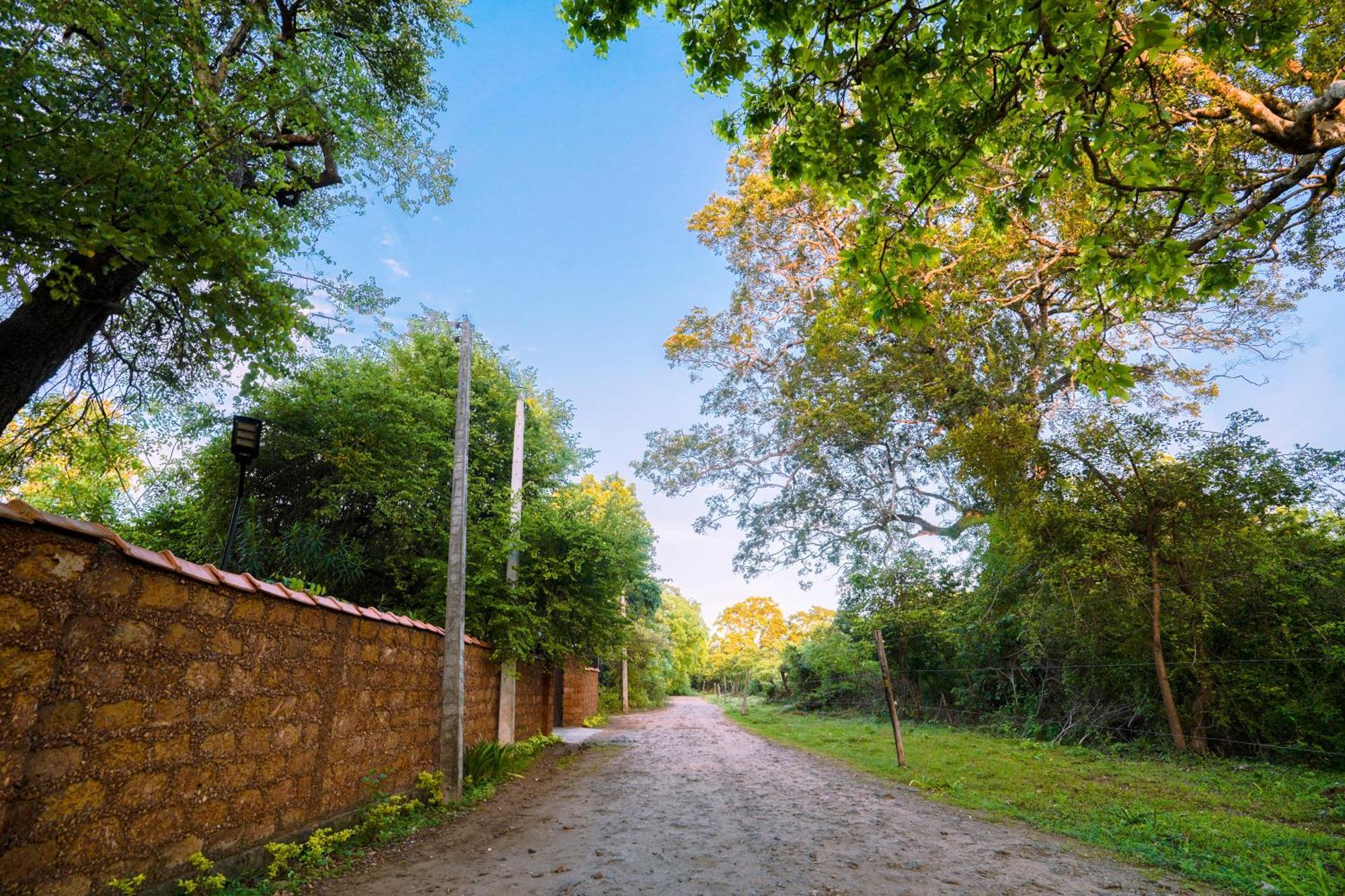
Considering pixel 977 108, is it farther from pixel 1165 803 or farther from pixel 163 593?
pixel 1165 803

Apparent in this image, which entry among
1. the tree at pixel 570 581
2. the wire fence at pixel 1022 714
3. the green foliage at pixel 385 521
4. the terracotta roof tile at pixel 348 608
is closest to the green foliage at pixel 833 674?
the wire fence at pixel 1022 714

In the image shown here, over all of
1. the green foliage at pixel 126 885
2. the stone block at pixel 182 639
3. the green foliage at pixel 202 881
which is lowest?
the green foliage at pixel 202 881

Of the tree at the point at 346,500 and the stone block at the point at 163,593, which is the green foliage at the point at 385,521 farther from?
the stone block at the point at 163,593

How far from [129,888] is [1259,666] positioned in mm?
11447

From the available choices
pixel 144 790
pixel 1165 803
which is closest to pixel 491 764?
pixel 144 790

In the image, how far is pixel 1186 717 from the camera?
8383 mm

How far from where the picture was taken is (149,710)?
2799mm

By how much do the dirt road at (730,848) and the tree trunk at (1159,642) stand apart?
14.5ft

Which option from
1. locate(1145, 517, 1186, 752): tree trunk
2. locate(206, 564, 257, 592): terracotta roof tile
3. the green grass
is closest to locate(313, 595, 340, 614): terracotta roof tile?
locate(206, 564, 257, 592): terracotta roof tile

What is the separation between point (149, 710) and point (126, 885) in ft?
2.38

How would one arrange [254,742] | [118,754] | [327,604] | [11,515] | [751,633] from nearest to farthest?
[11,515] < [118,754] < [254,742] < [327,604] < [751,633]

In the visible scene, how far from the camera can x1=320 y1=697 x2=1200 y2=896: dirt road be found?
3580 millimetres

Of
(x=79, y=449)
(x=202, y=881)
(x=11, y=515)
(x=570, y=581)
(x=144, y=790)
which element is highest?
(x=79, y=449)

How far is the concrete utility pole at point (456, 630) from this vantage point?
5.98 m
